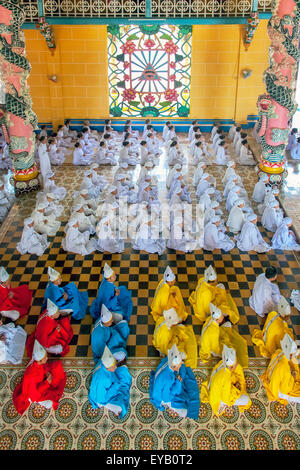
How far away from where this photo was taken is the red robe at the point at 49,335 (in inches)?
324

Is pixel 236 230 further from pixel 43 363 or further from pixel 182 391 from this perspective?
pixel 43 363

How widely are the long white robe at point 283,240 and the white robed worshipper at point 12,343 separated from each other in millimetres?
6353

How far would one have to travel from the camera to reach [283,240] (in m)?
11.0

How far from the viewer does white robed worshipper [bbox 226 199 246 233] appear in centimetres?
1157

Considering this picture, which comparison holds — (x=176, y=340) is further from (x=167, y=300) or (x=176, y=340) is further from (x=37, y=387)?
(x=37, y=387)

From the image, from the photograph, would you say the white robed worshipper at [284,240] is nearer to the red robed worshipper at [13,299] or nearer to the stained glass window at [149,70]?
the red robed worshipper at [13,299]

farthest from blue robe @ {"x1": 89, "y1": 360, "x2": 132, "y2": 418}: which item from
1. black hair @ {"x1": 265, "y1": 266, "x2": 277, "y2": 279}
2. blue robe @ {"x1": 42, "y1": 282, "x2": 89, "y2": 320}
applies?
black hair @ {"x1": 265, "y1": 266, "x2": 277, "y2": 279}

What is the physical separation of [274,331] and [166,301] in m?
2.11

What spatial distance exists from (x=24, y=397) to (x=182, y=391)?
2621mm

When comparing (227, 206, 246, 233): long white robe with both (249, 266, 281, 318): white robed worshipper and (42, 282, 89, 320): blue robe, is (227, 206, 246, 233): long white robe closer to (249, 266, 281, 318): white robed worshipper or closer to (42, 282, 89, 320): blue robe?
(249, 266, 281, 318): white robed worshipper

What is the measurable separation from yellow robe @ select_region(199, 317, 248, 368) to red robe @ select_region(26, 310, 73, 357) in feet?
8.45

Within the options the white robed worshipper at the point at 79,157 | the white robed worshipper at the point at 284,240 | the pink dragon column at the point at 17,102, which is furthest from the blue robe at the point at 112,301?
the white robed worshipper at the point at 79,157

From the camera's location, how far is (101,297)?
883 cm
